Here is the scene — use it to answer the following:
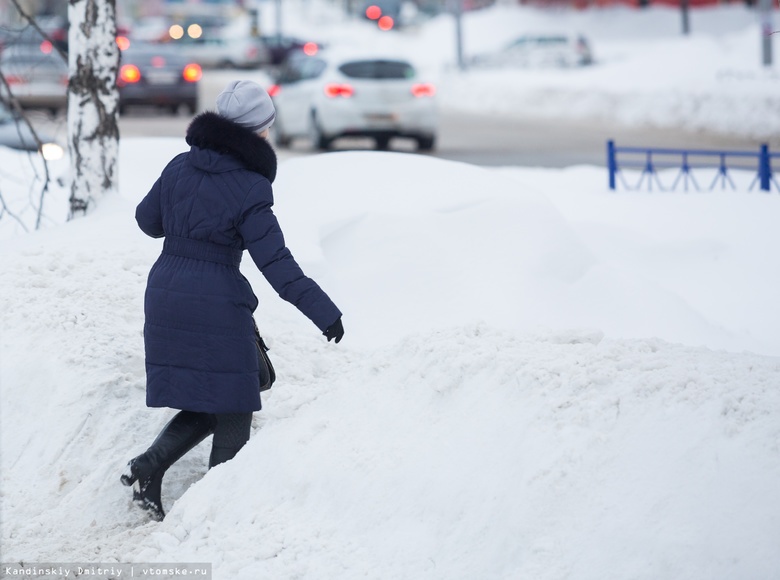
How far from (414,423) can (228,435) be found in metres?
0.67

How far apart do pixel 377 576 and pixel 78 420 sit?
1724mm

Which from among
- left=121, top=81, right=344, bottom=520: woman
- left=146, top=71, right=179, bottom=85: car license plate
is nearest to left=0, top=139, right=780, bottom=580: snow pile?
left=121, top=81, right=344, bottom=520: woman

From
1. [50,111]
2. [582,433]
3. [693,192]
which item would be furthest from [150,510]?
[50,111]

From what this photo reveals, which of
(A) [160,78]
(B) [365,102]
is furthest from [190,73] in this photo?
(B) [365,102]

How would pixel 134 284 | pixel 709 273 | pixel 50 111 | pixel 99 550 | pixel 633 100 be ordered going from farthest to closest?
pixel 633 100 → pixel 50 111 → pixel 709 273 → pixel 134 284 → pixel 99 550

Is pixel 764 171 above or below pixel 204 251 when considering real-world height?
below

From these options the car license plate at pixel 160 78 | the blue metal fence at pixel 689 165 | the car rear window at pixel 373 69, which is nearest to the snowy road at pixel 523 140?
the car license plate at pixel 160 78

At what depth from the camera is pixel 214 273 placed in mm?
4062

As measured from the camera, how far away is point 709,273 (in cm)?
855

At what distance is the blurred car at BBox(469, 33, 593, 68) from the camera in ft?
112

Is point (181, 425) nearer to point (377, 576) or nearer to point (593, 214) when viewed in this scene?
point (377, 576)

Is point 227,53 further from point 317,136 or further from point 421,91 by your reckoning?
point 421,91

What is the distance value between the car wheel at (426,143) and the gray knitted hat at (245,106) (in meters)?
13.2

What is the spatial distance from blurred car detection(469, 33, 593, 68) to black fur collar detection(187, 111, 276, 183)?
101 ft
